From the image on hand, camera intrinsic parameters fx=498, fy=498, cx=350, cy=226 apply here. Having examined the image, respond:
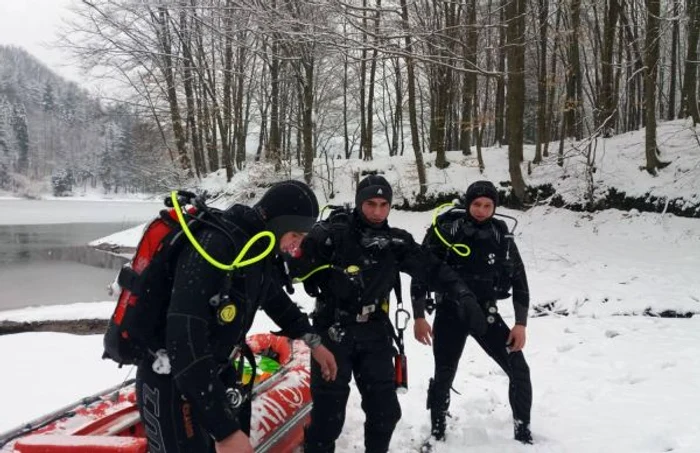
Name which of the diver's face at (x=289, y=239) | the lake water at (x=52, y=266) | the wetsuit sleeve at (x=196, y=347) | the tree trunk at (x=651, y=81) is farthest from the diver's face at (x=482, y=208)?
the lake water at (x=52, y=266)

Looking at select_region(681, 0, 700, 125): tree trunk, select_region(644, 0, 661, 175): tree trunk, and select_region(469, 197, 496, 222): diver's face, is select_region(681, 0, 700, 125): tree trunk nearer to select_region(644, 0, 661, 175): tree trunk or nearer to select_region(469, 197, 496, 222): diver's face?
select_region(644, 0, 661, 175): tree trunk

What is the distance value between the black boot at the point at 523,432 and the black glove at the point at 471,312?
832 mm

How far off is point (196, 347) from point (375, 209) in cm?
159

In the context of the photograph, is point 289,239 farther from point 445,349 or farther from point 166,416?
Result: point 445,349

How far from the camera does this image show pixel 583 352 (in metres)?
5.79

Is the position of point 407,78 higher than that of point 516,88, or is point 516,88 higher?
point 407,78

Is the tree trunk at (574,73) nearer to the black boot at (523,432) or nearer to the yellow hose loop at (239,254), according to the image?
the black boot at (523,432)

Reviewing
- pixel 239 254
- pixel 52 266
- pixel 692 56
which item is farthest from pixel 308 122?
pixel 239 254

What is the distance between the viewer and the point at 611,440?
140 inches

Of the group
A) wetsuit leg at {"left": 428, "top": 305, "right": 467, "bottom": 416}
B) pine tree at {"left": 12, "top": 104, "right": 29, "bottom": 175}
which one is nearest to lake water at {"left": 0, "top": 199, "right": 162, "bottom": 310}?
wetsuit leg at {"left": 428, "top": 305, "right": 467, "bottom": 416}

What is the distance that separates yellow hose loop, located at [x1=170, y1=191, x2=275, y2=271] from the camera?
183 centimetres

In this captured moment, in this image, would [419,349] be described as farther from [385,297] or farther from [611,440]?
[385,297]

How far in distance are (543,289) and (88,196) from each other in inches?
3057

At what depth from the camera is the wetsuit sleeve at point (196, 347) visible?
69.8 inches
